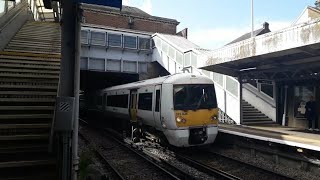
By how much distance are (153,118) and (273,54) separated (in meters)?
4.99

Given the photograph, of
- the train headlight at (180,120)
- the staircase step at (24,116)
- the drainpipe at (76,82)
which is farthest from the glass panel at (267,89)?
the staircase step at (24,116)

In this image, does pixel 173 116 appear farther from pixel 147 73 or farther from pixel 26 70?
pixel 147 73

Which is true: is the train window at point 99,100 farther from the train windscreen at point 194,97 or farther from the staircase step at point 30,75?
the staircase step at point 30,75

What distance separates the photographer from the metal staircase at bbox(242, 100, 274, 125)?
53.9ft

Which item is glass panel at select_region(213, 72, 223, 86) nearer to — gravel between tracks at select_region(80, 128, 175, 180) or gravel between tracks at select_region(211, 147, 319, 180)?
gravel between tracks at select_region(211, 147, 319, 180)

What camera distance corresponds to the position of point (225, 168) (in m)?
9.24

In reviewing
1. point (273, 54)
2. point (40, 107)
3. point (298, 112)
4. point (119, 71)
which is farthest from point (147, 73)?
point (40, 107)

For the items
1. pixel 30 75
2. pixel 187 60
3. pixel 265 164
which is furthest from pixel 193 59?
pixel 30 75

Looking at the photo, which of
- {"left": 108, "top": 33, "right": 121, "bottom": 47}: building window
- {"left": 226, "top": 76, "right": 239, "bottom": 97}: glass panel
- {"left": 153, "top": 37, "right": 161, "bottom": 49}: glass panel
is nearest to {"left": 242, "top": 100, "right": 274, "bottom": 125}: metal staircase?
{"left": 226, "top": 76, "right": 239, "bottom": 97}: glass panel

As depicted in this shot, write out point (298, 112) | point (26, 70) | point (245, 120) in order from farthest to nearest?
point (245, 120) < point (298, 112) < point (26, 70)

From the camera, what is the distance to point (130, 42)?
2770 cm

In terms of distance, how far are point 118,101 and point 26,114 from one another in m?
9.91

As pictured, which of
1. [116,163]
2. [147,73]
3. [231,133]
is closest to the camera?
[116,163]

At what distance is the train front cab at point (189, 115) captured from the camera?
10.2 metres
